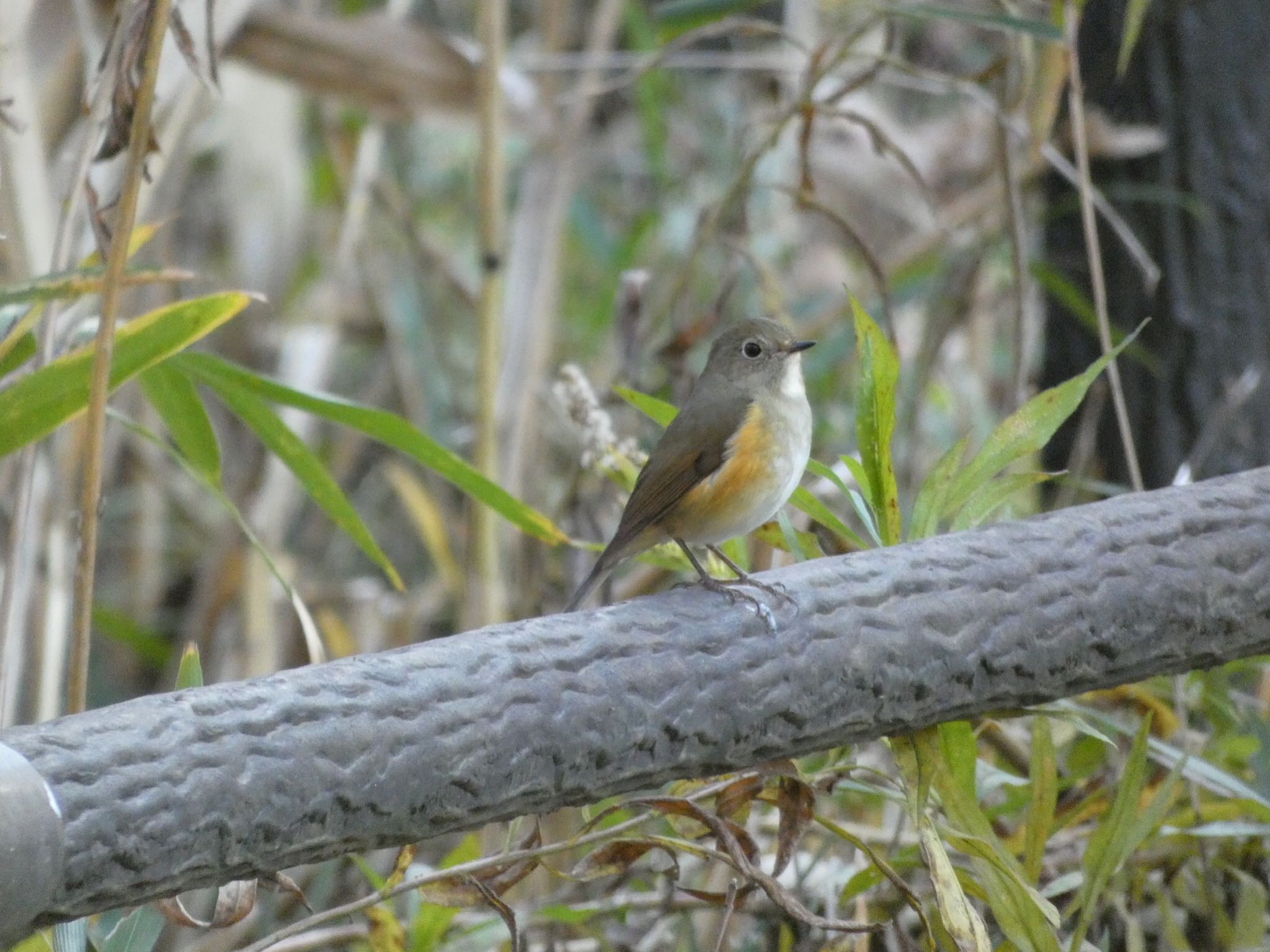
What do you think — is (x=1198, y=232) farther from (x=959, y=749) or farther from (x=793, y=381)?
(x=959, y=749)

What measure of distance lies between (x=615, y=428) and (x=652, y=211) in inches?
42.3

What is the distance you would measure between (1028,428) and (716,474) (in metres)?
0.50

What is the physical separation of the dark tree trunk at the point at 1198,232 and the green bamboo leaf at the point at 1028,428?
1.67 metres

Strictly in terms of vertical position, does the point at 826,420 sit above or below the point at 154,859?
below

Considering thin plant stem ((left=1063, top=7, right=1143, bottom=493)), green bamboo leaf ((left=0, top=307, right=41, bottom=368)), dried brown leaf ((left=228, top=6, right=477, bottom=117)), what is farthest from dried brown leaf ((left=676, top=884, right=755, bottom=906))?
dried brown leaf ((left=228, top=6, right=477, bottom=117))

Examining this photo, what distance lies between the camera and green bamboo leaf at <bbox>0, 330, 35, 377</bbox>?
78.5 inches

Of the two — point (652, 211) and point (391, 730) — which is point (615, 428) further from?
point (391, 730)

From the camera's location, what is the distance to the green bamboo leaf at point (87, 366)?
1.80 meters

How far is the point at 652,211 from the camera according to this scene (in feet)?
15.1

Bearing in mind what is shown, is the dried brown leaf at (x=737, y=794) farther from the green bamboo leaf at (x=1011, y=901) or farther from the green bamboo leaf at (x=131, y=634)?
the green bamboo leaf at (x=131, y=634)

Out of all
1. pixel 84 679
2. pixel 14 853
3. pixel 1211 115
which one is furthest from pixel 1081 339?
pixel 14 853

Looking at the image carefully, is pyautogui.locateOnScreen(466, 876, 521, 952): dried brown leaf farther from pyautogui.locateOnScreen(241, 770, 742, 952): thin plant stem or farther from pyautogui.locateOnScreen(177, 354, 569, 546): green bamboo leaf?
pyautogui.locateOnScreen(177, 354, 569, 546): green bamboo leaf

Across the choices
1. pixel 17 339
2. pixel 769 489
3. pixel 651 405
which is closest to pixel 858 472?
pixel 769 489

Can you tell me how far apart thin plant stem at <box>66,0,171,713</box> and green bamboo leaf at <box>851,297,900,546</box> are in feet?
3.02
